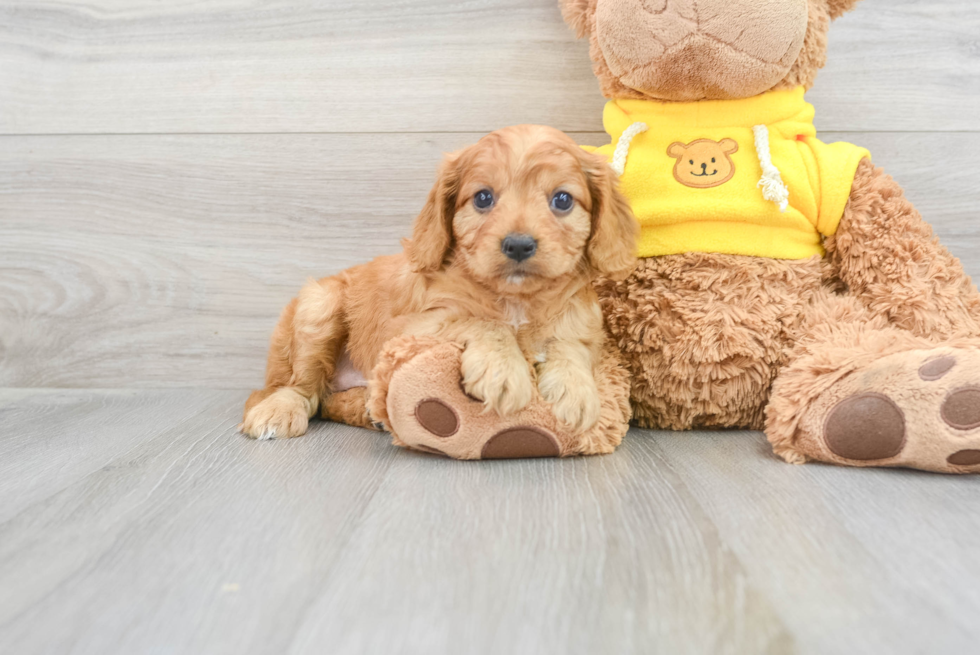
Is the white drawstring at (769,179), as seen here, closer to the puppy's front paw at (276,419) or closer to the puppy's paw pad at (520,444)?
the puppy's paw pad at (520,444)

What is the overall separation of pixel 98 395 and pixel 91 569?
1410mm

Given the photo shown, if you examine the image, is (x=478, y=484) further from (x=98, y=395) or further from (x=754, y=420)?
(x=98, y=395)

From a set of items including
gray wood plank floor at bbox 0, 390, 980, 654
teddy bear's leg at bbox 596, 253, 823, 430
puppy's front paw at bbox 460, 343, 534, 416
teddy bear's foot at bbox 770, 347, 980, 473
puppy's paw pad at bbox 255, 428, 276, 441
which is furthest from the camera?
puppy's paw pad at bbox 255, 428, 276, 441

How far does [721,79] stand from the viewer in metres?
1.55

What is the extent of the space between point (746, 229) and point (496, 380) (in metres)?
0.71

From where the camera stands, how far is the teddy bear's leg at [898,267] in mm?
1502

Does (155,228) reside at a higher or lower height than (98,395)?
higher

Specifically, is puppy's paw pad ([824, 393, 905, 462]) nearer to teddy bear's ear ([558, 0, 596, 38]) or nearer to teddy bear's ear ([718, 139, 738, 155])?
teddy bear's ear ([718, 139, 738, 155])

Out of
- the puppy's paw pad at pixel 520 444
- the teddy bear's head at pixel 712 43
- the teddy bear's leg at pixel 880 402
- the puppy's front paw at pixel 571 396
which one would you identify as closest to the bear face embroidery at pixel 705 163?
the teddy bear's head at pixel 712 43

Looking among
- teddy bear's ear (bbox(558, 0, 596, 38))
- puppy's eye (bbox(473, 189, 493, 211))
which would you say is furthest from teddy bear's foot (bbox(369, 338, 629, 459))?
teddy bear's ear (bbox(558, 0, 596, 38))

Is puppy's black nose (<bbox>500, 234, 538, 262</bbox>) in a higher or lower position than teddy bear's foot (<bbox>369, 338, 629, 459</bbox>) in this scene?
higher

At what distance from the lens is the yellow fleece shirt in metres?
1.59

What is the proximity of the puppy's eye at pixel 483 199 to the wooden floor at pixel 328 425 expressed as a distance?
21.2 inches

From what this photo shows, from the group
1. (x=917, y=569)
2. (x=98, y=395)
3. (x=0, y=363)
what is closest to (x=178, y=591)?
(x=917, y=569)
